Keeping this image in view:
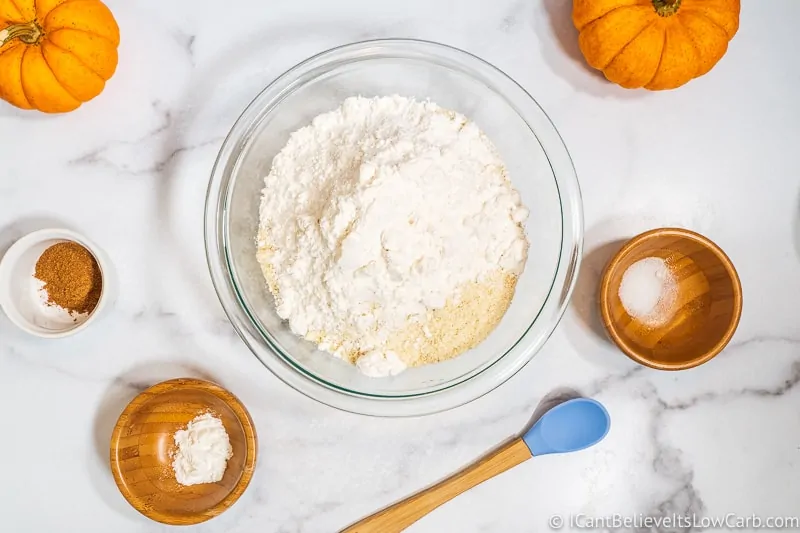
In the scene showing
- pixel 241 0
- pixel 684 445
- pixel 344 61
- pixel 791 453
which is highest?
pixel 241 0

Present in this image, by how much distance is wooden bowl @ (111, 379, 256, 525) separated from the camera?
1.28 m

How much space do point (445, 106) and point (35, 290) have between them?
99cm

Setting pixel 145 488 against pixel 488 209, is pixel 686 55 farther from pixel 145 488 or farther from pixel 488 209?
pixel 145 488

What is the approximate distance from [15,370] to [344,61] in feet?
3.32

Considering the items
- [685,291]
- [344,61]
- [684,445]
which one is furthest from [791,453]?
[344,61]

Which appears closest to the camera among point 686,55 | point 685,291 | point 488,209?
point 488,209

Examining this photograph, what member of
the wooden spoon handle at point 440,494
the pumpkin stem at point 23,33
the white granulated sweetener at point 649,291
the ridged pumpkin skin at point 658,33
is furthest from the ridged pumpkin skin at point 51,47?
the white granulated sweetener at point 649,291

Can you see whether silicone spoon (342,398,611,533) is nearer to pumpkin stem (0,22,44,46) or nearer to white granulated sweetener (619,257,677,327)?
white granulated sweetener (619,257,677,327)

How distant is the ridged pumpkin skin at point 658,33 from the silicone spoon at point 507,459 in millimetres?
724

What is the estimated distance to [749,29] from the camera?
1429mm

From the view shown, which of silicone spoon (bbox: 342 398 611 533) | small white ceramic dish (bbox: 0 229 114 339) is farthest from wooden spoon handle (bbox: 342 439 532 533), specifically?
small white ceramic dish (bbox: 0 229 114 339)

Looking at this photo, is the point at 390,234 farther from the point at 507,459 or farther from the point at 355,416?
the point at 507,459

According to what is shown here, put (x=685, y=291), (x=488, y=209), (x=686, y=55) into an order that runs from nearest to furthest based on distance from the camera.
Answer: (x=488, y=209), (x=686, y=55), (x=685, y=291)

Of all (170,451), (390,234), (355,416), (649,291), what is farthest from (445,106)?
(170,451)
